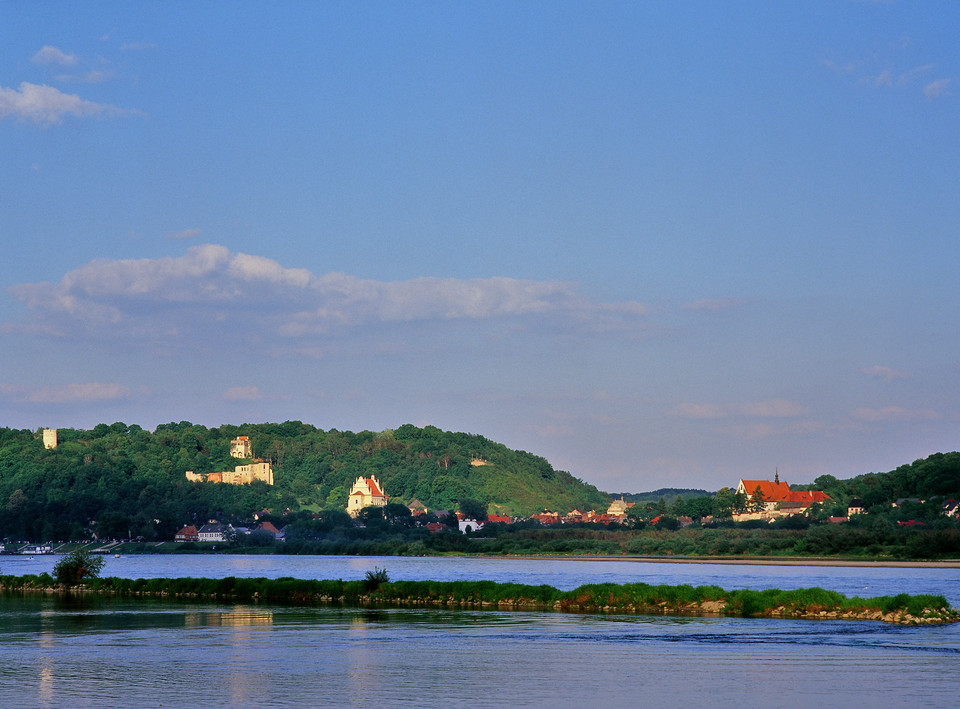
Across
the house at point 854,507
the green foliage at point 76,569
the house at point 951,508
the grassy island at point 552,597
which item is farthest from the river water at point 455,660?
the house at point 854,507

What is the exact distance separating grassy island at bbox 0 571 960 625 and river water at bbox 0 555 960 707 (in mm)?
2059

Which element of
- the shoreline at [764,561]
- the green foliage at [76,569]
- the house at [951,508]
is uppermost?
the house at [951,508]

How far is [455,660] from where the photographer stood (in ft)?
113

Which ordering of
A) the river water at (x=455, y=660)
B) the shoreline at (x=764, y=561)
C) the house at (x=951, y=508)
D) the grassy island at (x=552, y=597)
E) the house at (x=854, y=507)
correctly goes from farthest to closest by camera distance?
the house at (x=854, y=507) < the house at (x=951, y=508) < the shoreline at (x=764, y=561) < the grassy island at (x=552, y=597) < the river water at (x=455, y=660)

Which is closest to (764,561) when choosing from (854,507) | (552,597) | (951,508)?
(951,508)

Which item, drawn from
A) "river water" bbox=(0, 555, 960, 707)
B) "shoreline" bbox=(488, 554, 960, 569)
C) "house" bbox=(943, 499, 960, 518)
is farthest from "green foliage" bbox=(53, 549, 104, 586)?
"house" bbox=(943, 499, 960, 518)

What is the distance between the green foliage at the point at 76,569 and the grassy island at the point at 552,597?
56 centimetres

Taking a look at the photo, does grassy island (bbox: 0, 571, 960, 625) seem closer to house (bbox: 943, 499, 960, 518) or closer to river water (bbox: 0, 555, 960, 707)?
river water (bbox: 0, 555, 960, 707)

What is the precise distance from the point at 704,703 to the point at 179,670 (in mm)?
14525

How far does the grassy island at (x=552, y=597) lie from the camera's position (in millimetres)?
47219

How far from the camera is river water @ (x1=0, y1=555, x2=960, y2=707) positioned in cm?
2738

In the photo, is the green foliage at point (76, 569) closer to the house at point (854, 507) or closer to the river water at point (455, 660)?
the river water at point (455, 660)

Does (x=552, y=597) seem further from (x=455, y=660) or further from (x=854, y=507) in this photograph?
(x=854, y=507)

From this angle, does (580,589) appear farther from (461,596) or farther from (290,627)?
(290,627)
